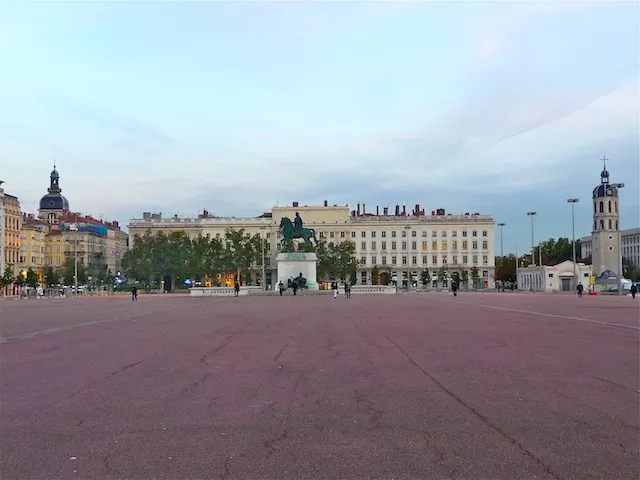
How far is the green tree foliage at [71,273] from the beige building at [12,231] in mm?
9627

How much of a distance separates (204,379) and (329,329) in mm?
12086

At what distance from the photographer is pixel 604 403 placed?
32.3 feet

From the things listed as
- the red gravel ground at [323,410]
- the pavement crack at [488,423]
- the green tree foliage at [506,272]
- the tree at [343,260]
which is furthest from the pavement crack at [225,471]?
the green tree foliage at [506,272]

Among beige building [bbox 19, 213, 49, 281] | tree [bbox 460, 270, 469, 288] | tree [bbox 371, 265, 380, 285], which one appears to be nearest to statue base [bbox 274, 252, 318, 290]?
tree [bbox 371, 265, 380, 285]

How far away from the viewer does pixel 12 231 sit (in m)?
137

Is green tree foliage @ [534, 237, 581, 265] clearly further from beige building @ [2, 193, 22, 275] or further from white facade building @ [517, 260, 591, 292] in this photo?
beige building @ [2, 193, 22, 275]

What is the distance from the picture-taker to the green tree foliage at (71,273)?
469 ft

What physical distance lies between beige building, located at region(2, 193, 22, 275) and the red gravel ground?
125304mm

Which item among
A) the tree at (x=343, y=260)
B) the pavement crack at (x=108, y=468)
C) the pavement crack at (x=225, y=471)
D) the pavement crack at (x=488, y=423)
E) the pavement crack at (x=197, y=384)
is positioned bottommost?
the pavement crack at (x=488, y=423)

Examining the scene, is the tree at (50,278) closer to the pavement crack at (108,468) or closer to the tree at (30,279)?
the tree at (30,279)

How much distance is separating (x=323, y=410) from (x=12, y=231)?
141 meters

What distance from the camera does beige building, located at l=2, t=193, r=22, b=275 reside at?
13288 centimetres

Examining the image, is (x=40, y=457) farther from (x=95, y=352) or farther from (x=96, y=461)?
(x=95, y=352)

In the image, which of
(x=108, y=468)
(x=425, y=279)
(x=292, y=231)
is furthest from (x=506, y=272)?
(x=108, y=468)
